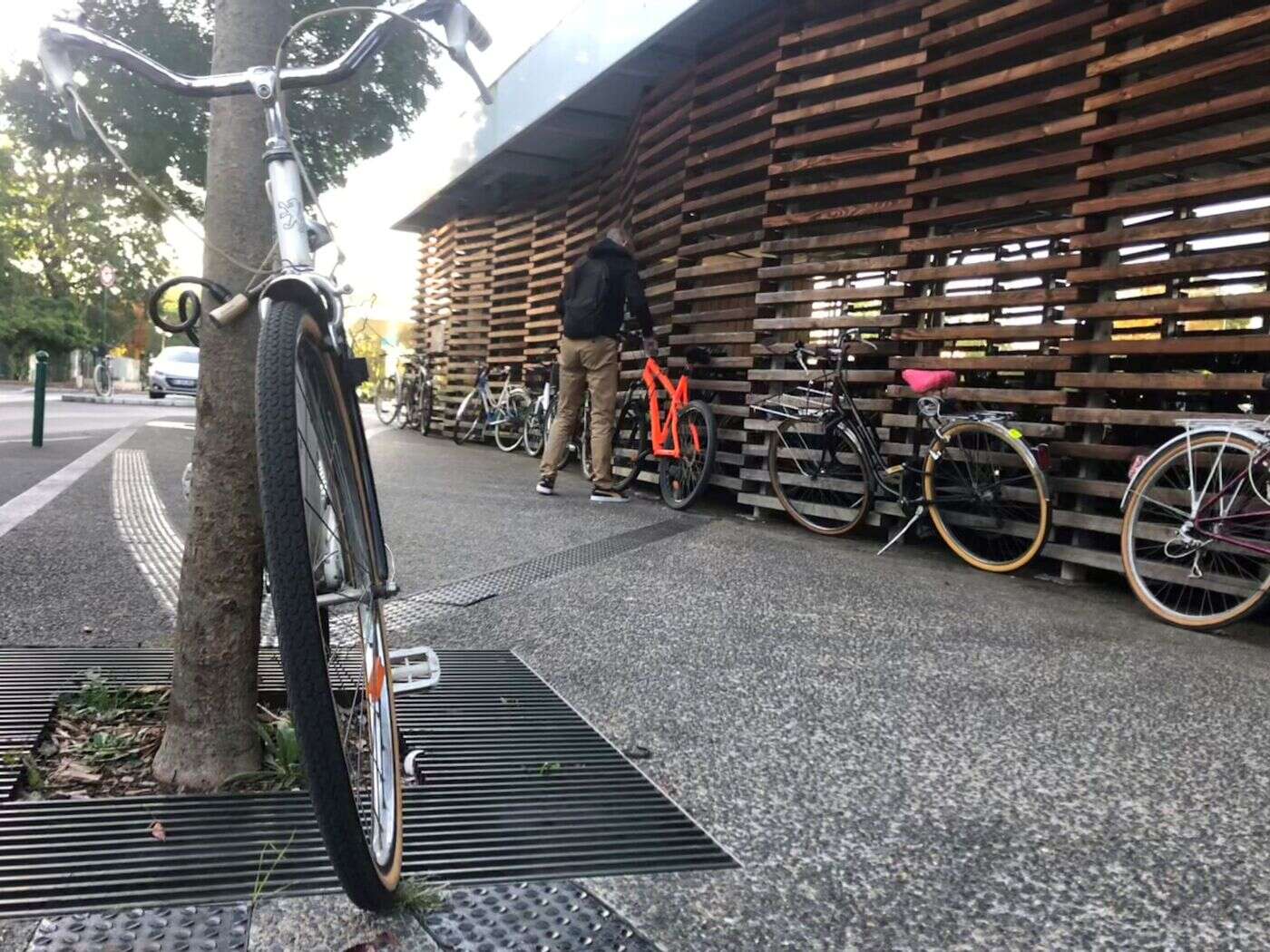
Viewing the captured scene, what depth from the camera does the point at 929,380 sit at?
518 cm

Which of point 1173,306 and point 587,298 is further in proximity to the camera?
point 587,298

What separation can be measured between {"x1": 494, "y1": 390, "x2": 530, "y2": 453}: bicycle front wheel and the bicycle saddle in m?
7.38

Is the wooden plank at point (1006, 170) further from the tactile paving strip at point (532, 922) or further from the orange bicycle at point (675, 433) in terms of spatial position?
the tactile paving strip at point (532, 922)

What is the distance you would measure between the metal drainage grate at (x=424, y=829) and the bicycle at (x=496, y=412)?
971cm

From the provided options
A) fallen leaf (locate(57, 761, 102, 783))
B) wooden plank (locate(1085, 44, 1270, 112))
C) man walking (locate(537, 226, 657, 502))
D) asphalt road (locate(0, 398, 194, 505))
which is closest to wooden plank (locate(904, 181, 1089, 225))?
wooden plank (locate(1085, 44, 1270, 112))

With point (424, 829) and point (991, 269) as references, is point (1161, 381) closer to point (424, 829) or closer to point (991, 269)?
point (991, 269)

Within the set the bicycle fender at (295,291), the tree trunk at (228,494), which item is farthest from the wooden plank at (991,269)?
the bicycle fender at (295,291)

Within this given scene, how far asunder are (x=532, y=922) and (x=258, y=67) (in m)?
1.72

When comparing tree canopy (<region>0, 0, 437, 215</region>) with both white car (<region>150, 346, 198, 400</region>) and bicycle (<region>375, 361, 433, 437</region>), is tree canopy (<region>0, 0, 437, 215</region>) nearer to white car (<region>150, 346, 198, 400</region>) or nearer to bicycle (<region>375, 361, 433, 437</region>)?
bicycle (<region>375, 361, 433, 437</region>)

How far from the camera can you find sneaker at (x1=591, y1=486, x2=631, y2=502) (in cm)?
743

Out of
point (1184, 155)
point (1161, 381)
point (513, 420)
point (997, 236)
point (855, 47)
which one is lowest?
point (513, 420)

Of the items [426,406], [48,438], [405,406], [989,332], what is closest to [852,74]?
[989,332]

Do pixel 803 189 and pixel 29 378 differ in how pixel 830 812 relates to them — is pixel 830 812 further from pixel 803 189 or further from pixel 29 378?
pixel 29 378

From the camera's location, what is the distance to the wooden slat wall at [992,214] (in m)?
4.49
